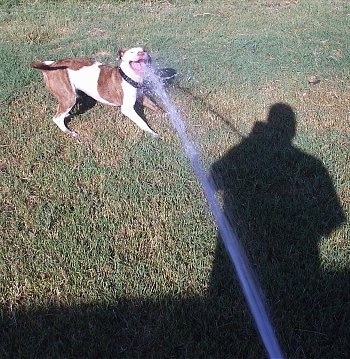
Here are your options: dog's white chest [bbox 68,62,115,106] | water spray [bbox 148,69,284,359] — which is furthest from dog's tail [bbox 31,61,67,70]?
water spray [bbox 148,69,284,359]

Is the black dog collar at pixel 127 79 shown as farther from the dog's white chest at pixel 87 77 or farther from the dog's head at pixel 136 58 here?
the dog's white chest at pixel 87 77

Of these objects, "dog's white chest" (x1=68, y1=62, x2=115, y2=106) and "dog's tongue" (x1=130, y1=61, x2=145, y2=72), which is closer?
"dog's tongue" (x1=130, y1=61, x2=145, y2=72)

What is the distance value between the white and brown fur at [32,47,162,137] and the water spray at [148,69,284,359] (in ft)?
2.25

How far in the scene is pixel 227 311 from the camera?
10.5 feet

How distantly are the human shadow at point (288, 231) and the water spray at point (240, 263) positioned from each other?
0.05 m

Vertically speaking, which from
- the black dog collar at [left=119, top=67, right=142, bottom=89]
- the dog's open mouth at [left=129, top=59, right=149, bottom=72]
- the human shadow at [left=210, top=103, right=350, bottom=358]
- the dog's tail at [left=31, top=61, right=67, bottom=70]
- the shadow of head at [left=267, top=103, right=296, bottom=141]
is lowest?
the shadow of head at [left=267, top=103, right=296, bottom=141]

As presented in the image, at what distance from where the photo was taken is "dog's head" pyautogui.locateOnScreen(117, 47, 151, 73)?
5180 millimetres

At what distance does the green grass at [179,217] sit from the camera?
10.1 feet

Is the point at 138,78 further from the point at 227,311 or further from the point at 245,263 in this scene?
the point at 227,311

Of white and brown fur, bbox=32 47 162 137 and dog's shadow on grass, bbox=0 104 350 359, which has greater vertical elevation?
white and brown fur, bbox=32 47 162 137

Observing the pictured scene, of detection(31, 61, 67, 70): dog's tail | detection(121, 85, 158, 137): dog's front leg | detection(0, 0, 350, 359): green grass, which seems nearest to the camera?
detection(0, 0, 350, 359): green grass

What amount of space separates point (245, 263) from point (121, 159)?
6.07 feet

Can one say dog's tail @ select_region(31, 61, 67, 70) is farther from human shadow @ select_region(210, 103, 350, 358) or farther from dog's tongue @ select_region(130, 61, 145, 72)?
human shadow @ select_region(210, 103, 350, 358)

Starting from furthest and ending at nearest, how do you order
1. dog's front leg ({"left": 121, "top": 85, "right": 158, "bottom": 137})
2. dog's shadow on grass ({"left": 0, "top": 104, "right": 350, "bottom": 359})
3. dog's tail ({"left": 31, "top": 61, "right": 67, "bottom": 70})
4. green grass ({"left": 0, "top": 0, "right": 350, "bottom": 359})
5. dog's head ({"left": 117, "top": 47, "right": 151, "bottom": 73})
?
dog's front leg ({"left": 121, "top": 85, "right": 158, "bottom": 137}), dog's tail ({"left": 31, "top": 61, "right": 67, "bottom": 70}), dog's head ({"left": 117, "top": 47, "right": 151, "bottom": 73}), green grass ({"left": 0, "top": 0, "right": 350, "bottom": 359}), dog's shadow on grass ({"left": 0, "top": 104, "right": 350, "bottom": 359})
